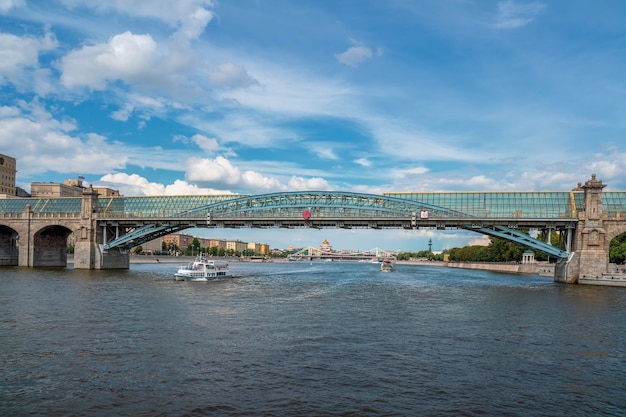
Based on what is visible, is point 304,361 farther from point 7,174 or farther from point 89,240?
point 7,174

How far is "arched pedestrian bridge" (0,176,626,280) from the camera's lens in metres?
63.3

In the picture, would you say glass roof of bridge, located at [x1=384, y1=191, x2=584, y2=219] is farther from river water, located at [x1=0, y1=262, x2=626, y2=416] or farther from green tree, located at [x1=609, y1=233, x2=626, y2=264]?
green tree, located at [x1=609, y1=233, x2=626, y2=264]

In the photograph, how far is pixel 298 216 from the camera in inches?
2948

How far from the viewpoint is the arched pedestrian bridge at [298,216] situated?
208ft

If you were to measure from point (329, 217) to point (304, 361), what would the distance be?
53.9 m

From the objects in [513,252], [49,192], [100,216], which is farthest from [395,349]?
[49,192]

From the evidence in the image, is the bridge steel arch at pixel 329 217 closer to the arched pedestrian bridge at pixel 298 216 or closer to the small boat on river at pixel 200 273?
the arched pedestrian bridge at pixel 298 216

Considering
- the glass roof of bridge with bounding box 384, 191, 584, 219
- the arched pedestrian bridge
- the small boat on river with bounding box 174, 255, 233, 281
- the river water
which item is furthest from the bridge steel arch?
the river water

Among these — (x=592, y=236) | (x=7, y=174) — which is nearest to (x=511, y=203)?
(x=592, y=236)

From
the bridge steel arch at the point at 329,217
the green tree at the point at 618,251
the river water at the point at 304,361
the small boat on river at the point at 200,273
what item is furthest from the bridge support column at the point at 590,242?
the small boat on river at the point at 200,273

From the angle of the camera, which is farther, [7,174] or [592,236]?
[7,174]

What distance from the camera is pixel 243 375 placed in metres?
17.1

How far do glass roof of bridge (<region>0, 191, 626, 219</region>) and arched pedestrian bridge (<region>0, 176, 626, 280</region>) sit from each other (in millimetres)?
129

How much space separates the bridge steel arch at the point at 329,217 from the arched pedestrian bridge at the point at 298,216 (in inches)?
5.7
